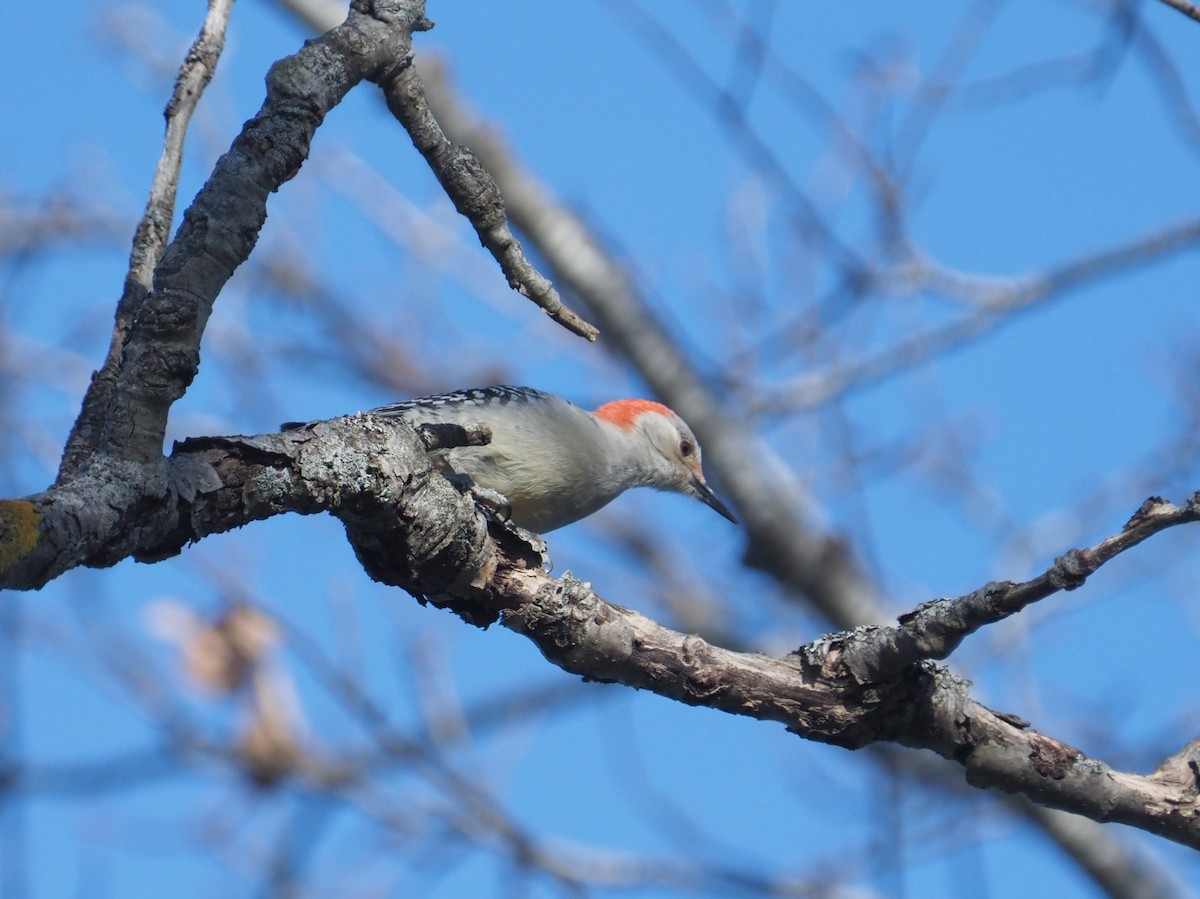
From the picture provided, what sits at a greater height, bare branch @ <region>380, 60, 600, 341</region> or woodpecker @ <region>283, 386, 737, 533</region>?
woodpecker @ <region>283, 386, 737, 533</region>

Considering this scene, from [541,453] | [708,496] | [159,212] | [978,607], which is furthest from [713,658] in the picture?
[708,496]

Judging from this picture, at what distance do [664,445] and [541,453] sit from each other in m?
1.70

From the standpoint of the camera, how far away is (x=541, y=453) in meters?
5.19

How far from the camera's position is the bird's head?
670 cm

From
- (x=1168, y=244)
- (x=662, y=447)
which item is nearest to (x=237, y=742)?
(x=662, y=447)

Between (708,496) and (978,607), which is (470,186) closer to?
(978,607)

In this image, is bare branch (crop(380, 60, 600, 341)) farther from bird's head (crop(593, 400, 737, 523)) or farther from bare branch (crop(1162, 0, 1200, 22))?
bird's head (crop(593, 400, 737, 523))

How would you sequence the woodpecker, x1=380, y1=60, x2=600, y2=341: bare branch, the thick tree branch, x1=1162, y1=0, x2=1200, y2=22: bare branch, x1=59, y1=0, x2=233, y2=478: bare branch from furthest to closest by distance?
1. the woodpecker
2. x1=1162, y1=0, x2=1200, y2=22: bare branch
3. x1=380, y1=60, x2=600, y2=341: bare branch
4. the thick tree branch
5. x1=59, y1=0, x2=233, y2=478: bare branch

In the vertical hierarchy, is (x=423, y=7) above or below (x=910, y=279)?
below

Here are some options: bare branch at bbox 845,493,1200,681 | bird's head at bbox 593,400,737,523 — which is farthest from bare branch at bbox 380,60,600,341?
bird's head at bbox 593,400,737,523

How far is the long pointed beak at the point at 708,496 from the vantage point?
7090 millimetres

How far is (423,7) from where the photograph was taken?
10.6ft

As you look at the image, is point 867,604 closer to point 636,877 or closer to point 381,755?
point 636,877

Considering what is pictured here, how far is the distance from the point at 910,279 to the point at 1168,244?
1.40 meters
